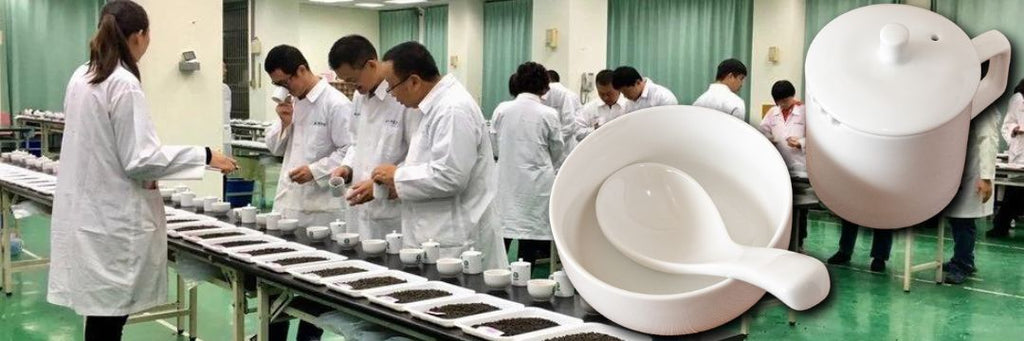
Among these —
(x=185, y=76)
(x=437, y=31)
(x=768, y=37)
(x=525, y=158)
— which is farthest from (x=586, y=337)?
(x=437, y=31)

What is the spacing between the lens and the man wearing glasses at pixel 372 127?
2379 millimetres

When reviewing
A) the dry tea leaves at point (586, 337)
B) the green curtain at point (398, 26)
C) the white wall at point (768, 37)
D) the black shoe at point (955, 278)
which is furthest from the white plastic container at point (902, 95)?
the green curtain at point (398, 26)

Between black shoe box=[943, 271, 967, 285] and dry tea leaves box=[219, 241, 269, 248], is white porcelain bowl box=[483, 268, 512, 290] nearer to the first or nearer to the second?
dry tea leaves box=[219, 241, 269, 248]

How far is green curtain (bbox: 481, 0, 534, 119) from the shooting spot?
9969mm

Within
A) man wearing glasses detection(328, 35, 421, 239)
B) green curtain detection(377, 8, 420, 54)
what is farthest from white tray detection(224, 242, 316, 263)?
green curtain detection(377, 8, 420, 54)

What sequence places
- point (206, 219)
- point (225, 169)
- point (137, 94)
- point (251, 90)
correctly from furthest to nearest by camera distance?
point (251, 90) < point (206, 219) < point (225, 169) < point (137, 94)

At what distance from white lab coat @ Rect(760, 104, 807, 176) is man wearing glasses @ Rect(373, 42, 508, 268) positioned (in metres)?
1.49

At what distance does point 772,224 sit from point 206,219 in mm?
2427

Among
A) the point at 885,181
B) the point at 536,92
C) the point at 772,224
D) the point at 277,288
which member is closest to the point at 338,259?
the point at 277,288

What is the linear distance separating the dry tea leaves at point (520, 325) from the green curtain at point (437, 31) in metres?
9.71

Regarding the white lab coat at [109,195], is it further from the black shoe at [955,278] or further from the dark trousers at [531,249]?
the black shoe at [955,278]

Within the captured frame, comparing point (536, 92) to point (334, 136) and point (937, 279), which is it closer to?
point (334, 136)

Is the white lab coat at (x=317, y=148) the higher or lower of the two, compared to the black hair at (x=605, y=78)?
lower

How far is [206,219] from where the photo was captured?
8.57 feet
